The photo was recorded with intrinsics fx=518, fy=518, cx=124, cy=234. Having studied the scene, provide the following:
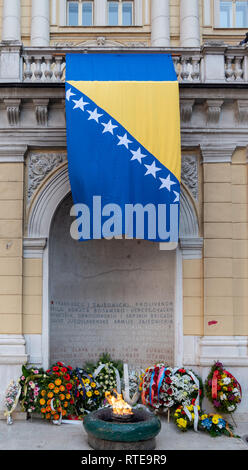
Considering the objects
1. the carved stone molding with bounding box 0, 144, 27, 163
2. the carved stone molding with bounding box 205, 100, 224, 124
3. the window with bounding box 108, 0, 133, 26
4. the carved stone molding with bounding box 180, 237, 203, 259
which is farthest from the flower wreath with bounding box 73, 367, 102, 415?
the window with bounding box 108, 0, 133, 26

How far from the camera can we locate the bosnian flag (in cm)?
938

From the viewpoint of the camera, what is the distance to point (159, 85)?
967 centimetres

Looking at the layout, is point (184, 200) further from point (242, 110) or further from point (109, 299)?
point (109, 299)

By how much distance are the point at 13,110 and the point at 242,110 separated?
4.50 metres

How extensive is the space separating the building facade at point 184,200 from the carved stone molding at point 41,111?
20 mm

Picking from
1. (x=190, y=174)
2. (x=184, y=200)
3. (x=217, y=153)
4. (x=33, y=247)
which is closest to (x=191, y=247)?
(x=184, y=200)

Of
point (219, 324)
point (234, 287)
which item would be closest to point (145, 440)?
point (219, 324)

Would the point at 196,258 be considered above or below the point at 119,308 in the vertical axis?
above

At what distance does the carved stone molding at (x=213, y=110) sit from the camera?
1011cm

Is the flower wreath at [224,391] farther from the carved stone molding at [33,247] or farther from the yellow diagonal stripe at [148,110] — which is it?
the carved stone molding at [33,247]

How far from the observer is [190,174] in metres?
10.4

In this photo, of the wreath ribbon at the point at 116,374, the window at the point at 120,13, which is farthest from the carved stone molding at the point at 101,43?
the wreath ribbon at the point at 116,374

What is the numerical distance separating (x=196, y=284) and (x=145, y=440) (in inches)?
135
